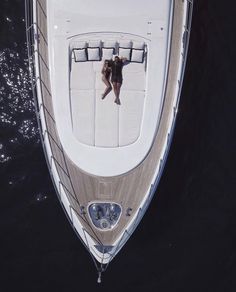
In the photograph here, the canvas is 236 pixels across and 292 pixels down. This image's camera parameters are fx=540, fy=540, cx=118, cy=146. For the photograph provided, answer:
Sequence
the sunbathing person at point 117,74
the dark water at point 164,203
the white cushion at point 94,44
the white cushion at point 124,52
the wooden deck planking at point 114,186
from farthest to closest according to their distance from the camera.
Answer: the dark water at point 164,203 < the white cushion at point 94,44 < the white cushion at point 124,52 < the sunbathing person at point 117,74 < the wooden deck planking at point 114,186

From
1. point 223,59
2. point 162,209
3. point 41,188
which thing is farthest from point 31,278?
point 223,59

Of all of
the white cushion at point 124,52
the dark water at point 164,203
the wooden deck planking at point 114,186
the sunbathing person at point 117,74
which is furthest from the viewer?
the dark water at point 164,203

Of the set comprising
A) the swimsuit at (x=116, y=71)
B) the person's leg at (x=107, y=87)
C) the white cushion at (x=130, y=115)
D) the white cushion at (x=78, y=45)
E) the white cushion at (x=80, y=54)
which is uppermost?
the white cushion at (x=78, y=45)

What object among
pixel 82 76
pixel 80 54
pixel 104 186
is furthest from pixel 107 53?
pixel 104 186

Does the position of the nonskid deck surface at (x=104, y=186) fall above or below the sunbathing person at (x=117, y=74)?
below

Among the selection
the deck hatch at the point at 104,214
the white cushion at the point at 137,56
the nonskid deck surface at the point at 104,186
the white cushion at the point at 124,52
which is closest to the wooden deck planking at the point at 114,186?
the nonskid deck surface at the point at 104,186

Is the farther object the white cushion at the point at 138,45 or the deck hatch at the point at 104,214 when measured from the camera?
the white cushion at the point at 138,45

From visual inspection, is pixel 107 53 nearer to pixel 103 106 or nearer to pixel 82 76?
pixel 82 76

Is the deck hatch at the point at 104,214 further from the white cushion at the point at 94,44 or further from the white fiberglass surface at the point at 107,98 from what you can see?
the white cushion at the point at 94,44
